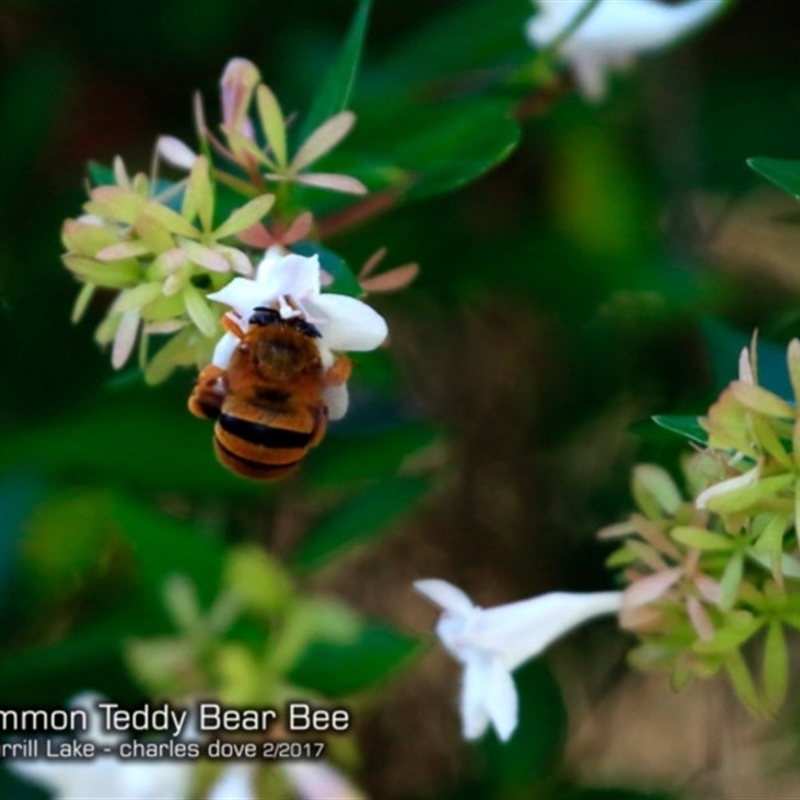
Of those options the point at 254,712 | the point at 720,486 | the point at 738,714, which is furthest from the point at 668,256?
the point at 720,486

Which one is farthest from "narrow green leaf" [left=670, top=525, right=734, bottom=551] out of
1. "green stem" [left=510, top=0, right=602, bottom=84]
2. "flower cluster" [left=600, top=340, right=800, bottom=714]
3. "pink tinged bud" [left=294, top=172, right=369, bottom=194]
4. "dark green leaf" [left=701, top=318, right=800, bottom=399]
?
"green stem" [left=510, top=0, right=602, bottom=84]

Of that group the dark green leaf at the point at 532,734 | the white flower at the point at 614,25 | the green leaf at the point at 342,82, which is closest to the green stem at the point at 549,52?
the white flower at the point at 614,25

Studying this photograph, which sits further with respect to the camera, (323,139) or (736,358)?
(736,358)

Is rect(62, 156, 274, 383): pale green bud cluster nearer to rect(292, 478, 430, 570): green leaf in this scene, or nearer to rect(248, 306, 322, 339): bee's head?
rect(248, 306, 322, 339): bee's head

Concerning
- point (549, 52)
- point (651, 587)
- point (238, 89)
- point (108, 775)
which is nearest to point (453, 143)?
point (549, 52)

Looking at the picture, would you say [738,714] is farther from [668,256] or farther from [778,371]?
[778,371]

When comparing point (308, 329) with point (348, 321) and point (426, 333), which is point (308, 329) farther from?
point (426, 333)
